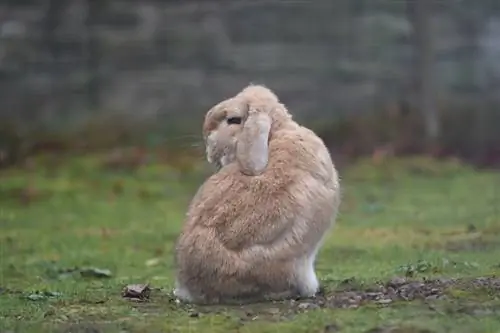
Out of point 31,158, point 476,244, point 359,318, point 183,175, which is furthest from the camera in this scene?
point 31,158

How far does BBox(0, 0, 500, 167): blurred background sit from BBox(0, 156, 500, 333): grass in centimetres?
120

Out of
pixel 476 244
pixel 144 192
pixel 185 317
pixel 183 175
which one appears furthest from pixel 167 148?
pixel 185 317

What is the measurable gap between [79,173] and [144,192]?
1.56m

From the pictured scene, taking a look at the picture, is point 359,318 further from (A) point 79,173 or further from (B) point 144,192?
(A) point 79,173

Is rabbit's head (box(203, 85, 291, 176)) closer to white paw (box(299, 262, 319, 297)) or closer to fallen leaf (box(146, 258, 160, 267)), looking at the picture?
white paw (box(299, 262, 319, 297))

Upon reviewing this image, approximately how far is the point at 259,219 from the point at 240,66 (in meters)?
12.0

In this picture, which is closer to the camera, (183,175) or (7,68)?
(183,175)

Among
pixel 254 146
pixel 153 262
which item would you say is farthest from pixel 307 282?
pixel 153 262

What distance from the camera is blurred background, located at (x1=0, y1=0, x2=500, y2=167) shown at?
55.1ft

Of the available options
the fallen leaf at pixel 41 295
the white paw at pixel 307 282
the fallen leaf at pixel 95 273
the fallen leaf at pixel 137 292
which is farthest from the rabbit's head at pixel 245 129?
the fallen leaf at pixel 95 273

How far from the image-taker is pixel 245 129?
566 centimetres

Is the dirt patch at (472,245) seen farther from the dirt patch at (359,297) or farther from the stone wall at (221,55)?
the stone wall at (221,55)

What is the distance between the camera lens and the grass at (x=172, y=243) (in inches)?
198

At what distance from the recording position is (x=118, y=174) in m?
15.2
